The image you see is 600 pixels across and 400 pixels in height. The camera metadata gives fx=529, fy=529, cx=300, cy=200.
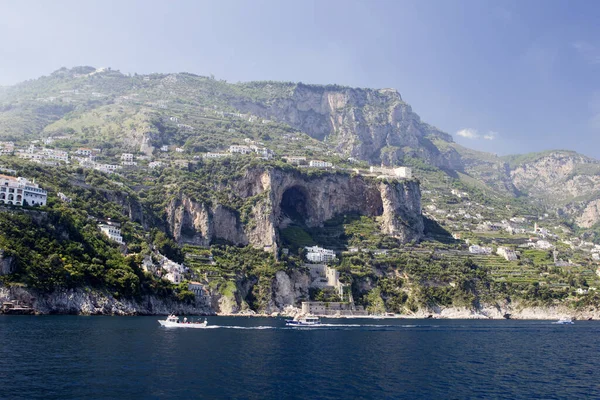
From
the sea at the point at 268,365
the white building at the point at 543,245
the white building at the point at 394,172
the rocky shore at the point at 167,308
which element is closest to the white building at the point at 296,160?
the white building at the point at 394,172

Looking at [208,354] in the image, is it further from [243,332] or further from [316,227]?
[316,227]

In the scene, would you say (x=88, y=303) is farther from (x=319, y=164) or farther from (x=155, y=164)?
(x=319, y=164)

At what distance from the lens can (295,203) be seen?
14812cm

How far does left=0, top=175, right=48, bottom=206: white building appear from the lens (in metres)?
79.0

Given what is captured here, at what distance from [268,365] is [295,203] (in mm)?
109825

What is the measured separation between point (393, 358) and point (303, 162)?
114 m

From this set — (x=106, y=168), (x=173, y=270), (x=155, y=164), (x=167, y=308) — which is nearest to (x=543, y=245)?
(x=173, y=270)

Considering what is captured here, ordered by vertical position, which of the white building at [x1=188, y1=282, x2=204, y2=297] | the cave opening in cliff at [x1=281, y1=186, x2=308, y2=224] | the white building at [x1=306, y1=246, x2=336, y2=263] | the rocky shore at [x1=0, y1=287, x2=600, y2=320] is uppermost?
the cave opening in cliff at [x1=281, y1=186, x2=308, y2=224]

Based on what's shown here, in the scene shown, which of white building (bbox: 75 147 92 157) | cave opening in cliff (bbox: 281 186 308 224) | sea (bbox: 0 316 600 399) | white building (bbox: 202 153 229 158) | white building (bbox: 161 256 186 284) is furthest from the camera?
white building (bbox: 202 153 229 158)

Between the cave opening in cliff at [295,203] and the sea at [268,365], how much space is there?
85.1 m

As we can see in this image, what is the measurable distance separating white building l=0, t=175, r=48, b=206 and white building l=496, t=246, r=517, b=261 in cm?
10517

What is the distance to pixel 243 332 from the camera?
6169 centimetres

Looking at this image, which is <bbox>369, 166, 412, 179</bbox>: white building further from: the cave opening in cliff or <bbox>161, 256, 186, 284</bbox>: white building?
<bbox>161, 256, 186, 284</bbox>: white building

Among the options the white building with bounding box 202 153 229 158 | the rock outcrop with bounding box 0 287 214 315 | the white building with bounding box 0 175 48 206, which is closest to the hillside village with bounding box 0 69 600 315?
the white building with bounding box 0 175 48 206
